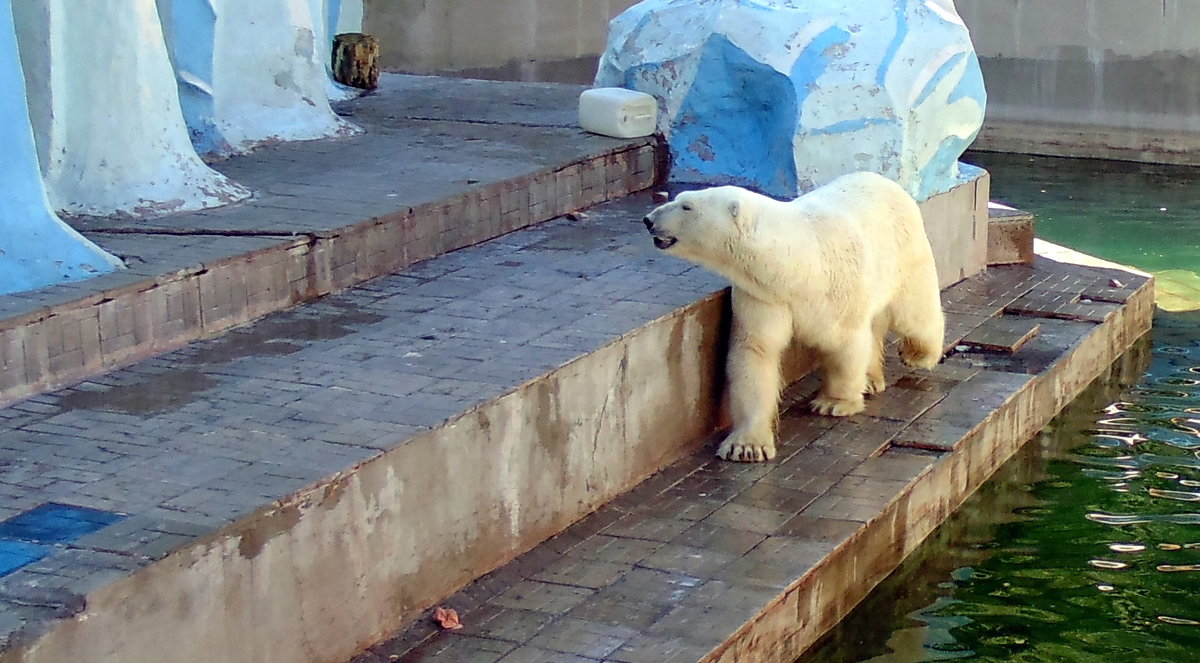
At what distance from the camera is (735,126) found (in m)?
7.86

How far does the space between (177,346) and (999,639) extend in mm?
2738

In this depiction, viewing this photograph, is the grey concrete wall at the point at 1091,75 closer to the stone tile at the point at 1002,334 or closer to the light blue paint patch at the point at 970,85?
the light blue paint patch at the point at 970,85

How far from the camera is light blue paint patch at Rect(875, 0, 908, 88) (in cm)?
724

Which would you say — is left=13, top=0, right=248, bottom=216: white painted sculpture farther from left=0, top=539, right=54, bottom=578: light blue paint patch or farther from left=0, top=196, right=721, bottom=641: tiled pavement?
left=0, top=539, right=54, bottom=578: light blue paint patch

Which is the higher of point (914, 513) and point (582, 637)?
point (582, 637)

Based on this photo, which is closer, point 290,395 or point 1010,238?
point 290,395

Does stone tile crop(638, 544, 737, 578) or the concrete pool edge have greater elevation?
stone tile crop(638, 544, 737, 578)

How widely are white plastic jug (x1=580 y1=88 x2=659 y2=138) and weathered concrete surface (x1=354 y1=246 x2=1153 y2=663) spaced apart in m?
1.97

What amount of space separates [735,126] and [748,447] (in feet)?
9.44

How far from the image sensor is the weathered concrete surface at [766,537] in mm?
4000

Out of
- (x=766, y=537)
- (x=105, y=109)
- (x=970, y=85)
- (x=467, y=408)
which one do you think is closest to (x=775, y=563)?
(x=766, y=537)

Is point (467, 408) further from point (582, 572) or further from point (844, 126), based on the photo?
point (844, 126)

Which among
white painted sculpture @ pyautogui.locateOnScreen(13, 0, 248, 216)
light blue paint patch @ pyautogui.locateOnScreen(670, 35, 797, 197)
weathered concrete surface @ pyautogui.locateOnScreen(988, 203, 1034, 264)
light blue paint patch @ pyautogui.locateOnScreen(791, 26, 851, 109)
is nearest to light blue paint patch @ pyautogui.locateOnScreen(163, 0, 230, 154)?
white painted sculpture @ pyautogui.locateOnScreen(13, 0, 248, 216)

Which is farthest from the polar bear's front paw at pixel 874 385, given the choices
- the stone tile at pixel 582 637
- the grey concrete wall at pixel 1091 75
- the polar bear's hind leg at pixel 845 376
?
the grey concrete wall at pixel 1091 75
